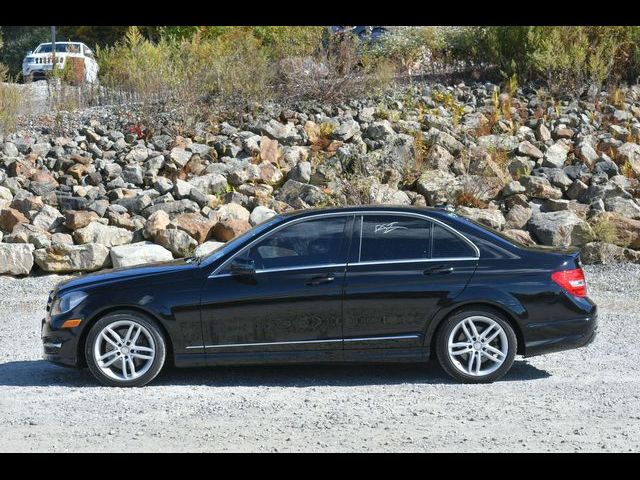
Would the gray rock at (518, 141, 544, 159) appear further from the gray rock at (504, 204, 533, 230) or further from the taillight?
the taillight

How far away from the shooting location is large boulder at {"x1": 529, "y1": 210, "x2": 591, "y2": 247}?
14758 mm

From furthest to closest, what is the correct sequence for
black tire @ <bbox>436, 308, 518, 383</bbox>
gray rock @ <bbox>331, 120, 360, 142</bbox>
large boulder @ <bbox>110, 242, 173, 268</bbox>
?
1. gray rock @ <bbox>331, 120, 360, 142</bbox>
2. large boulder @ <bbox>110, 242, 173, 268</bbox>
3. black tire @ <bbox>436, 308, 518, 383</bbox>

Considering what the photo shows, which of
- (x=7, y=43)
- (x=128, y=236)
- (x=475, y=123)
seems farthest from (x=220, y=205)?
(x=7, y=43)

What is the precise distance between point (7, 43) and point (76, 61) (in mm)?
17963

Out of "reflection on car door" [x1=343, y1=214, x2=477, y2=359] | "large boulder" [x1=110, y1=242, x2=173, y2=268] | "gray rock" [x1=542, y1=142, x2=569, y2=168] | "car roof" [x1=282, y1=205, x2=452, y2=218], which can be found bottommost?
"reflection on car door" [x1=343, y1=214, x2=477, y2=359]

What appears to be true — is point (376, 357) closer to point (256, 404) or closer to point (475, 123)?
point (256, 404)

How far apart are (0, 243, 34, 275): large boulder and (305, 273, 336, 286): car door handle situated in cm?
722

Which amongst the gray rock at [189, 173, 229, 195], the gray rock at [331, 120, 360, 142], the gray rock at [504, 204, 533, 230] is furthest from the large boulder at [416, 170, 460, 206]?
the gray rock at [189, 173, 229, 195]

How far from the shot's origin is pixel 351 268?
839 cm

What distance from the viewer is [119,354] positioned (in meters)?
8.37

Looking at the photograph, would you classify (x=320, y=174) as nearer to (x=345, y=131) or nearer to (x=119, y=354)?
(x=345, y=131)

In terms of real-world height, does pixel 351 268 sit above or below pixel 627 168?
below

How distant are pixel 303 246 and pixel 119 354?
68.6 inches

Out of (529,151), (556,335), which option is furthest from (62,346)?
(529,151)
